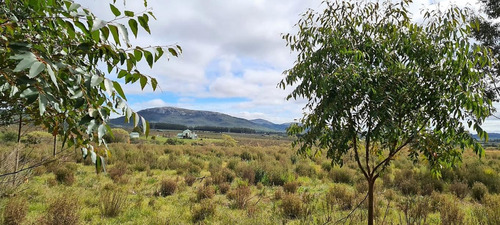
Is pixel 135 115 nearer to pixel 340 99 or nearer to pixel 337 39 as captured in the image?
pixel 340 99

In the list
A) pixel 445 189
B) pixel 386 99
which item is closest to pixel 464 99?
pixel 386 99

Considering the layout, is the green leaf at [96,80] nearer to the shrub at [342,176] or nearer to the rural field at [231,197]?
the rural field at [231,197]

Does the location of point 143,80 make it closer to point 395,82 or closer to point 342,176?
point 395,82

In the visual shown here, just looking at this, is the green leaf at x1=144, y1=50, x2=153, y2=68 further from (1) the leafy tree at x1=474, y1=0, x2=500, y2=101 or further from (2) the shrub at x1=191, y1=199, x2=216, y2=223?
(1) the leafy tree at x1=474, y1=0, x2=500, y2=101

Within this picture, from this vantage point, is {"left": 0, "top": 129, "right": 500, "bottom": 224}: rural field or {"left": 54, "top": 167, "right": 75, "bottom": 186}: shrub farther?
{"left": 54, "top": 167, "right": 75, "bottom": 186}: shrub

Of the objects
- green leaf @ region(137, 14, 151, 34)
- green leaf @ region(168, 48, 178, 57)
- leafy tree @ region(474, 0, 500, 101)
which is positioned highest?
leafy tree @ region(474, 0, 500, 101)

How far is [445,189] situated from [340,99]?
9.90m

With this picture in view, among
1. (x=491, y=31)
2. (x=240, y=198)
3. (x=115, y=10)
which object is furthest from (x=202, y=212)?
(x=491, y=31)

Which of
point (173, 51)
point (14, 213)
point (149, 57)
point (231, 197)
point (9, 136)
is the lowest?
point (231, 197)

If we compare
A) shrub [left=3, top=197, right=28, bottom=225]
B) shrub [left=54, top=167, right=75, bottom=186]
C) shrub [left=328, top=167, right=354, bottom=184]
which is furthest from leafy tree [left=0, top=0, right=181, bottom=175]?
shrub [left=328, top=167, right=354, bottom=184]

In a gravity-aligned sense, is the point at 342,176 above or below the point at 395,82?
below

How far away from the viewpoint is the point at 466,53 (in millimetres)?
2914

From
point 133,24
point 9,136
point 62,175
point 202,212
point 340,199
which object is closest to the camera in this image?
point 133,24

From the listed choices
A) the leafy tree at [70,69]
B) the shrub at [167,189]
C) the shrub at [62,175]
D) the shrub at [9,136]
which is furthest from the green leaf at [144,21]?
the shrub at [9,136]
